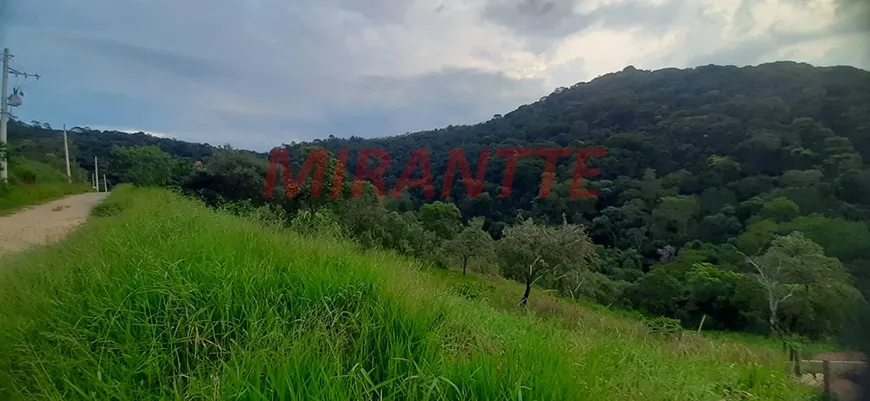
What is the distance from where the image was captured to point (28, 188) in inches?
599

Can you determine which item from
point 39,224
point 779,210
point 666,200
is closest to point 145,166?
point 39,224

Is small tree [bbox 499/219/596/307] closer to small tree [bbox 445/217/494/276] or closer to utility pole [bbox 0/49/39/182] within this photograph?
small tree [bbox 445/217/494/276]

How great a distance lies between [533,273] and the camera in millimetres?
15297

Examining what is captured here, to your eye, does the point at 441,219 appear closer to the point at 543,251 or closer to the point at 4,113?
the point at 543,251

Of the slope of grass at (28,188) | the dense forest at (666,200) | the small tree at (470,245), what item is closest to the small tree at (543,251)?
the dense forest at (666,200)

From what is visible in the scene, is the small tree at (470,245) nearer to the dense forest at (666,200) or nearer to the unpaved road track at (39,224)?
the dense forest at (666,200)

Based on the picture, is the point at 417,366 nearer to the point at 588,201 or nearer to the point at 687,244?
the point at 687,244

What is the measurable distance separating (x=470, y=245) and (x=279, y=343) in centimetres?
1760

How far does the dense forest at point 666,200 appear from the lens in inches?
90.0

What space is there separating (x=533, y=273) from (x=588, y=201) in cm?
1597

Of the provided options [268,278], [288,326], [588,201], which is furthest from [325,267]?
[588,201]

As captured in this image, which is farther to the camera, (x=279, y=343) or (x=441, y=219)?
(x=441, y=219)

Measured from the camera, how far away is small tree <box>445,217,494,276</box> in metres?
19.3

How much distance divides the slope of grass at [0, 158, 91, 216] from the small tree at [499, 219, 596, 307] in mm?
13828
